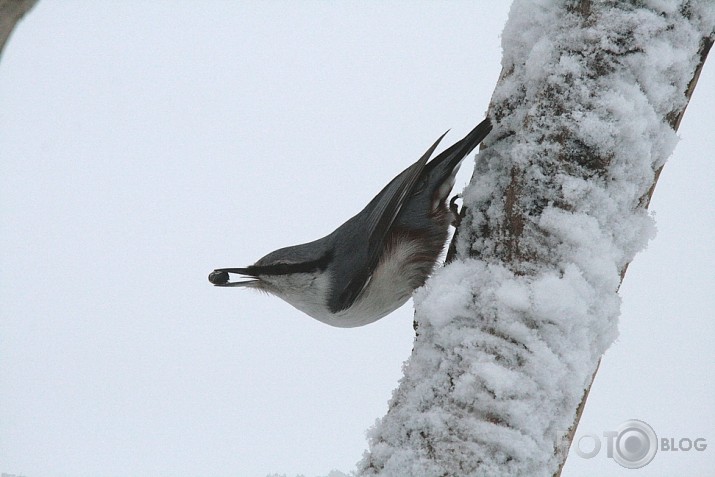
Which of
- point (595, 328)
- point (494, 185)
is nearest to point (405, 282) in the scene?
point (494, 185)

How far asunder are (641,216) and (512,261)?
0.33 metres

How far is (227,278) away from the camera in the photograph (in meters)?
2.44

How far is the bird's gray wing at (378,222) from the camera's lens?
2.28 m

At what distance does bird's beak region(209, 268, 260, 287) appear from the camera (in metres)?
2.39

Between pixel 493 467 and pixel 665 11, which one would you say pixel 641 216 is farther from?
pixel 493 467

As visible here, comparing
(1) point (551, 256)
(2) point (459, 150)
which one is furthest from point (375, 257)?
(1) point (551, 256)

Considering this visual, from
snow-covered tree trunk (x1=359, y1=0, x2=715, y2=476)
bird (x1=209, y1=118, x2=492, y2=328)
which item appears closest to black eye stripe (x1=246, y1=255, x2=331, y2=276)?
bird (x1=209, y1=118, x2=492, y2=328)

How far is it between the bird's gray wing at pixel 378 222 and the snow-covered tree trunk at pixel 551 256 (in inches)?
25.4

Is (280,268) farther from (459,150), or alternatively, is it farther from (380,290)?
(459,150)

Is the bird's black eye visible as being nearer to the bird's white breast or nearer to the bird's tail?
the bird's white breast

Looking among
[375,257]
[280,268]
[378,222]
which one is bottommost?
[280,268]

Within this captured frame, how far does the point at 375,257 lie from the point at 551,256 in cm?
98

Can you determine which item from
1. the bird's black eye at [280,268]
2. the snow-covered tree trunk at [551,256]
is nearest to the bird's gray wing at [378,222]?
the bird's black eye at [280,268]

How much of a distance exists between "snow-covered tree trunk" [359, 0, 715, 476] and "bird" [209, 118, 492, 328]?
2.28ft
